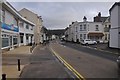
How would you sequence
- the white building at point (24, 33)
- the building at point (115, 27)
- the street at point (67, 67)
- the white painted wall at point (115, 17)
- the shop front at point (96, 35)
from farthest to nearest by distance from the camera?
the shop front at point (96, 35)
the white building at point (24, 33)
the white painted wall at point (115, 17)
the building at point (115, 27)
the street at point (67, 67)

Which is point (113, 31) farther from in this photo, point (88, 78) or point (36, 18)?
point (36, 18)

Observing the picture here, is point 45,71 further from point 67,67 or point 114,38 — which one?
point 114,38

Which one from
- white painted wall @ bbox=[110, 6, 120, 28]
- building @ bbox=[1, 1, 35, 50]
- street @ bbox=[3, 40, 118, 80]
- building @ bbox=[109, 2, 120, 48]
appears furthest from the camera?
white painted wall @ bbox=[110, 6, 120, 28]

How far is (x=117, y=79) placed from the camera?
34.5 feet

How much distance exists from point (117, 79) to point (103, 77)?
816 mm

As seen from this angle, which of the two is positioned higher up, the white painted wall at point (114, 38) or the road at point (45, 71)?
the white painted wall at point (114, 38)

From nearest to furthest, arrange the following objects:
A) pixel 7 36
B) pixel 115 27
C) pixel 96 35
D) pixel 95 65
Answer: pixel 95 65, pixel 7 36, pixel 115 27, pixel 96 35

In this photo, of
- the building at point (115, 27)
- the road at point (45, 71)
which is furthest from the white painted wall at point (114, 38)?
the road at point (45, 71)

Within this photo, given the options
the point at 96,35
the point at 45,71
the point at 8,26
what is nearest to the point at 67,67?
the point at 45,71

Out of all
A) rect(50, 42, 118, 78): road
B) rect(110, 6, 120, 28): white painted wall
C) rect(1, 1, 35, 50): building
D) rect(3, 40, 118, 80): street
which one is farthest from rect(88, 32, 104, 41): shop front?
rect(3, 40, 118, 80): street

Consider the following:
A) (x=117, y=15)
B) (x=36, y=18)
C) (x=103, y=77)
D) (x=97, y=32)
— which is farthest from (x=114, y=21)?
(x=36, y=18)

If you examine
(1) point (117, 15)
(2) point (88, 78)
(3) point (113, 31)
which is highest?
(1) point (117, 15)

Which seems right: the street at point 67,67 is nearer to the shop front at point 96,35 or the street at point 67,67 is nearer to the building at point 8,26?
the building at point 8,26

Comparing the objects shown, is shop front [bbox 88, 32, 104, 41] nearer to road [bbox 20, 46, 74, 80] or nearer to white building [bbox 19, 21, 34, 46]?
white building [bbox 19, 21, 34, 46]
